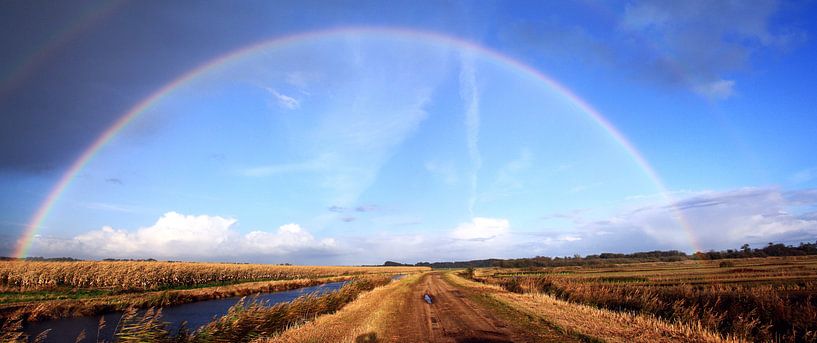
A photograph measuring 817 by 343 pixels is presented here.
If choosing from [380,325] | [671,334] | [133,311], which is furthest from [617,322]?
[133,311]

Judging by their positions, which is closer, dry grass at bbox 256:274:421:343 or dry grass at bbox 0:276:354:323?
dry grass at bbox 256:274:421:343

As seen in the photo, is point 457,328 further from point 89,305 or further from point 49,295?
point 49,295

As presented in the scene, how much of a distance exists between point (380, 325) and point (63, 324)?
23.1m

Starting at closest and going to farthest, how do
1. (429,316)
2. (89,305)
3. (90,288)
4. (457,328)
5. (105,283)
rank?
1. (457,328)
2. (429,316)
3. (89,305)
4. (90,288)
5. (105,283)

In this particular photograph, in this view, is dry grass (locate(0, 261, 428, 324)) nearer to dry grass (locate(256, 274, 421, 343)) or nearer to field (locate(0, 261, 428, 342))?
field (locate(0, 261, 428, 342))

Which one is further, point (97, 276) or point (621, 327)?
point (97, 276)

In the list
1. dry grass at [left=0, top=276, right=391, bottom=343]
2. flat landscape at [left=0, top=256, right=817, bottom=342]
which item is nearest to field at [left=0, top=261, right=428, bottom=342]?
flat landscape at [left=0, top=256, right=817, bottom=342]

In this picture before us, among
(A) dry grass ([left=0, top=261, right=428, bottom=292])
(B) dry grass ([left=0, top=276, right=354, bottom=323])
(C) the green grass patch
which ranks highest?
(A) dry grass ([left=0, top=261, right=428, bottom=292])

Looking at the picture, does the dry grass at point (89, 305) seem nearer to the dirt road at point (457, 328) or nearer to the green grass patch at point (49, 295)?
the green grass patch at point (49, 295)

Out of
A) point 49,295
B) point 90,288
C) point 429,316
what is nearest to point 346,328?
point 429,316

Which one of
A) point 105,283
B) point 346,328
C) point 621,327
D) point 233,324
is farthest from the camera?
point 105,283

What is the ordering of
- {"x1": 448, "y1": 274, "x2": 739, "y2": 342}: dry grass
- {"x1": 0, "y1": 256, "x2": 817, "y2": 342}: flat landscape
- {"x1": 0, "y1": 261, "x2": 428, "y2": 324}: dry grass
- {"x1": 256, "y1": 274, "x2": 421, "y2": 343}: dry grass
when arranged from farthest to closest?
{"x1": 0, "y1": 261, "x2": 428, "y2": 324}: dry grass
{"x1": 256, "y1": 274, "x2": 421, "y2": 343}: dry grass
{"x1": 0, "y1": 256, "x2": 817, "y2": 342}: flat landscape
{"x1": 448, "y1": 274, "x2": 739, "y2": 342}: dry grass

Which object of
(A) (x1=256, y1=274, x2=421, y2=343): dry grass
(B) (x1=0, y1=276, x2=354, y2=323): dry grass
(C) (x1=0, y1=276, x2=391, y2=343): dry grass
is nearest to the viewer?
(C) (x1=0, y1=276, x2=391, y2=343): dry grass

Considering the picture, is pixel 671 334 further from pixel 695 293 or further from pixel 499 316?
pixel 695 293
